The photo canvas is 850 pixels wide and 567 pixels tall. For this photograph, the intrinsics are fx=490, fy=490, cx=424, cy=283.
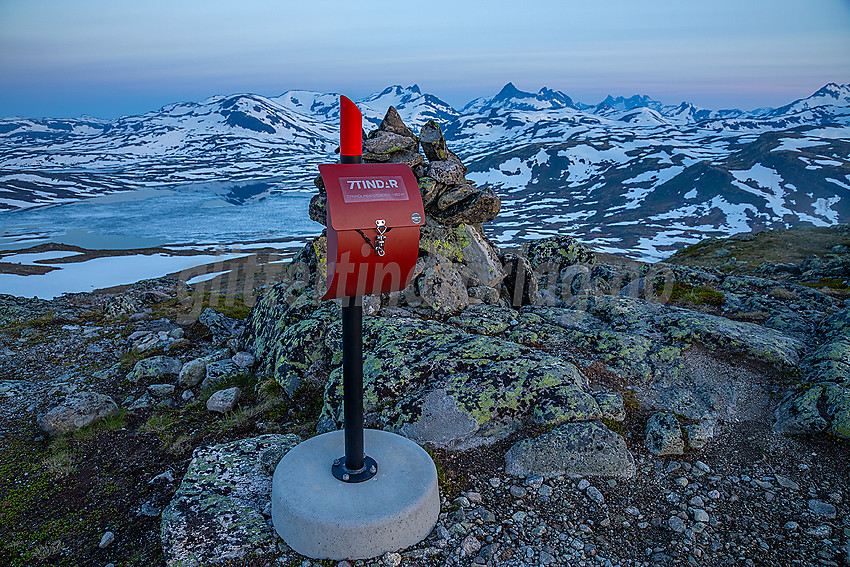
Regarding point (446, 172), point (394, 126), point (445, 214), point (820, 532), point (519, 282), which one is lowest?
point (519, 282)

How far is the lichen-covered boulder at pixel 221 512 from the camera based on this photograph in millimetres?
6531

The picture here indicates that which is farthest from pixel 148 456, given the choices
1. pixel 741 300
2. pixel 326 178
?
pixel 741 300

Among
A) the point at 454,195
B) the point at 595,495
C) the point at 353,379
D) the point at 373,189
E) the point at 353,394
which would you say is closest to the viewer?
the point at 373,189

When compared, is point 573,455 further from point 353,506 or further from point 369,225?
point 369,225

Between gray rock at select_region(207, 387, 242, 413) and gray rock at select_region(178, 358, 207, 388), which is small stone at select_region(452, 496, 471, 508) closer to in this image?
gray rock at select_region(207, 387, 242, 413)

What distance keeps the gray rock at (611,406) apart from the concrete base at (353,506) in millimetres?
3739

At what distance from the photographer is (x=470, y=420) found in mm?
8945

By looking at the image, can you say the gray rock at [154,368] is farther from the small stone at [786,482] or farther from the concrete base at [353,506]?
the small stone at [786,482]

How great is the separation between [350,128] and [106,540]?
698 cm

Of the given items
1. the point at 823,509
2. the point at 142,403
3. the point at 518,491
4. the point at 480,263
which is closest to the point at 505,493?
the point at 518,491

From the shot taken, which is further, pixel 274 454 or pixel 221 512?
pixel 274 454

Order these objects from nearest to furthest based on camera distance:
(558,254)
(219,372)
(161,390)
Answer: (161,390), (219,372), (558,254)

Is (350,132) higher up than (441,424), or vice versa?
(350,132)

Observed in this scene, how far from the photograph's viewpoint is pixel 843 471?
762 cm
